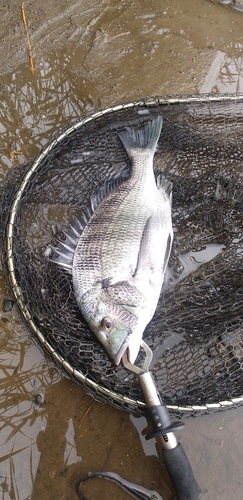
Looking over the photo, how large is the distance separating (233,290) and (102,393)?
1.38 m

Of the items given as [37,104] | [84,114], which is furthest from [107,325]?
[37,104]

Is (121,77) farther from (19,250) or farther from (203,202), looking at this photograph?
(19,250)

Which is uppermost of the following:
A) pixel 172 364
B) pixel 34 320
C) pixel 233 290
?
pixel 34 320

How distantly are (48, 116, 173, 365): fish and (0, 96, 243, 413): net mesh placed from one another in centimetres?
16

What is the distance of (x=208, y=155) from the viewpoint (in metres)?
3.80

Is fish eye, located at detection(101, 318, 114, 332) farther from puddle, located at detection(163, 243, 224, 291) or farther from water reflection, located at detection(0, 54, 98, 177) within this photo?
water reflection, located at detection(0, 54, 98, 177)

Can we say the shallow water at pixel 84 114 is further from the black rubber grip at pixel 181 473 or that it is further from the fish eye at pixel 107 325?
the fish eye at pixel 107 325

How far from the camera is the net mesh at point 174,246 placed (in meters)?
2.92

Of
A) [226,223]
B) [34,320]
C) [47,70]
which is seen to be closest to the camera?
[34,320]

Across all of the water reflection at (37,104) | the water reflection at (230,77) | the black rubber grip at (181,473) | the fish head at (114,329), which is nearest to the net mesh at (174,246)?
the fish head at (114,329)

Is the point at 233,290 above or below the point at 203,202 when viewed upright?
below

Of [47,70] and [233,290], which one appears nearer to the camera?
[233,290]

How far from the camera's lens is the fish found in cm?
294

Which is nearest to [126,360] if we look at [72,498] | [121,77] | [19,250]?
[72,498]
